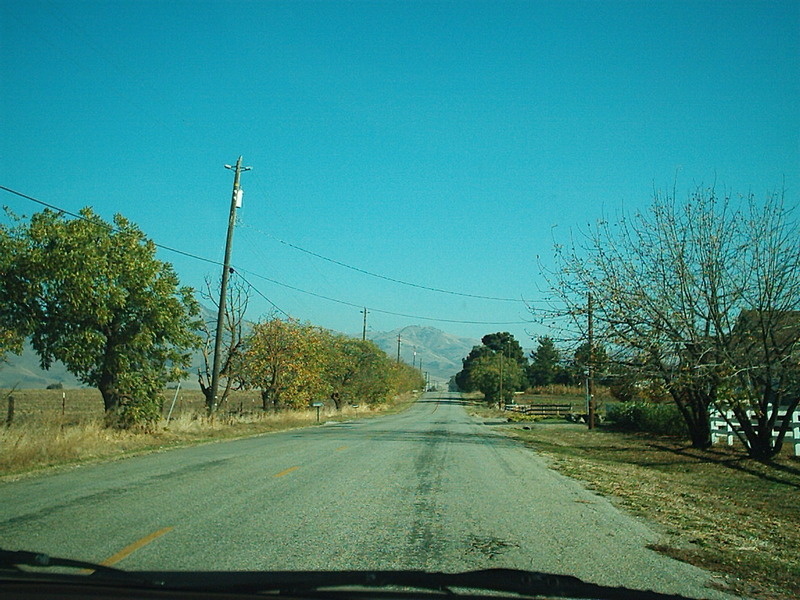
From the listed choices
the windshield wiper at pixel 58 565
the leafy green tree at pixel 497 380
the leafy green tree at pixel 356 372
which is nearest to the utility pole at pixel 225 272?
the windshield wiper at pixel 58 565

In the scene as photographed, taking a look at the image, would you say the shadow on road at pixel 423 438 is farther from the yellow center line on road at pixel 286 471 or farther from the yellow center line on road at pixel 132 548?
the yellow center line on road at pixel 132 548

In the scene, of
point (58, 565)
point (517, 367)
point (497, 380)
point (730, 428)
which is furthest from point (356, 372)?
point (58, 565)

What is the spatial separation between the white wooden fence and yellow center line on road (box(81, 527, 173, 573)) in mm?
16511

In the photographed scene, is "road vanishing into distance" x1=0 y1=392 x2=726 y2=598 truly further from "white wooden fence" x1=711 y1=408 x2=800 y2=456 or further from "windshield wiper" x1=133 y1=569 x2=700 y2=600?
"white wooden fence" x1=711 y1=408 x2=800 y2=456

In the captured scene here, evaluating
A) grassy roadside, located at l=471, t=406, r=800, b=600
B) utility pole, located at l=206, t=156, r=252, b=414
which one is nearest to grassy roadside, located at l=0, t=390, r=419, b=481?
utility pole, located at l=206, t=156, r=252, b=414

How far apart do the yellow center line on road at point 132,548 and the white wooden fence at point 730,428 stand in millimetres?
16511

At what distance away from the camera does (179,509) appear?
372 inches

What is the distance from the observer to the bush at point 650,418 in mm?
27859

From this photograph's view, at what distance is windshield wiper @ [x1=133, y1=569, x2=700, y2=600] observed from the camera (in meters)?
4.88

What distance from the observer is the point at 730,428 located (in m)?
21.7

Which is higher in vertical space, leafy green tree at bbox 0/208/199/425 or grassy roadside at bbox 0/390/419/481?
leafy green tree at bbox 0/208/199/425

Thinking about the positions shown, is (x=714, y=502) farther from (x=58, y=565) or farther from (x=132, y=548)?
(x=58, y=565)

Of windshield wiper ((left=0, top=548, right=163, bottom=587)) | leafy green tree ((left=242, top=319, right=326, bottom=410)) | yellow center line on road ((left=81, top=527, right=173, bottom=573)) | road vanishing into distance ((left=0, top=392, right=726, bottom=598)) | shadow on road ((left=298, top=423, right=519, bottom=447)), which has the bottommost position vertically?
yellow center line on road ((left=81, top=527, right=173, bottom=573))

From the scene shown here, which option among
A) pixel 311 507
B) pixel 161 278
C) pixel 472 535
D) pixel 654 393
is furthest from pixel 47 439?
pixel 654 393
